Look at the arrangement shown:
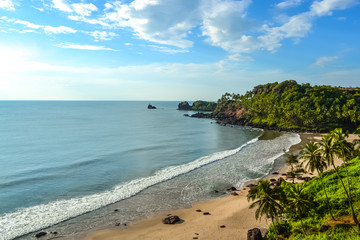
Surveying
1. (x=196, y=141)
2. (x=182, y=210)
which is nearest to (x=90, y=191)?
(x=182, y=210)

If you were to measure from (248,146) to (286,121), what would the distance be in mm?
55929

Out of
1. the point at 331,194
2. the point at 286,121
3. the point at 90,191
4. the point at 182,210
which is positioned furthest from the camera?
the point at 286,121

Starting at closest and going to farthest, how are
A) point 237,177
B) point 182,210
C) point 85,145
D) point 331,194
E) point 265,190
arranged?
point 265,190, point 331,194, point 182,210, point 237,177, point 85,145

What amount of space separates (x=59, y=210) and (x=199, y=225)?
21.8 metres

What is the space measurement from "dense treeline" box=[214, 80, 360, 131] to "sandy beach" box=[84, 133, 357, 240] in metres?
96.5

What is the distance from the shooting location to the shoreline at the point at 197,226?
29.7m

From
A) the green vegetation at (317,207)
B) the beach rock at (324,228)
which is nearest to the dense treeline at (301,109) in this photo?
the green vegetation at (317,207)

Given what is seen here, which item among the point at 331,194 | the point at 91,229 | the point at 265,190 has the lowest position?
the point at 91,229

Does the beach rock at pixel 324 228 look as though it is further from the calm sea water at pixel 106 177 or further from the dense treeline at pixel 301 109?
the dense treeline at pixel 301 109

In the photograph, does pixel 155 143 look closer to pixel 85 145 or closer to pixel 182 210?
pixel 85 145

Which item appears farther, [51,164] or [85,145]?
[85,145]

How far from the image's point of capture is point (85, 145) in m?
83.1

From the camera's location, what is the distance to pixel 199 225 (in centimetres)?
3231

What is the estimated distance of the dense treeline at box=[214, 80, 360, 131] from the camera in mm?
114000
